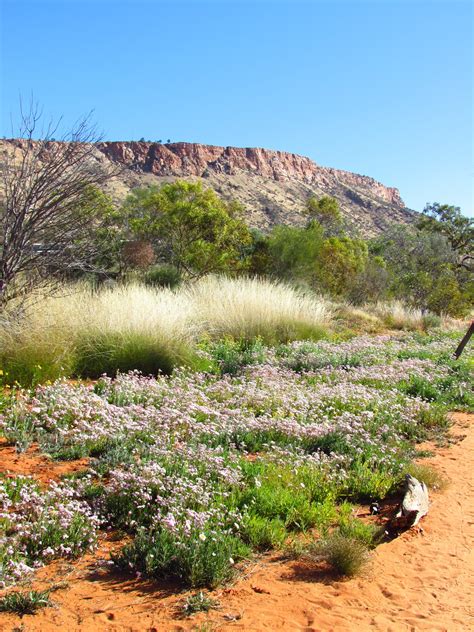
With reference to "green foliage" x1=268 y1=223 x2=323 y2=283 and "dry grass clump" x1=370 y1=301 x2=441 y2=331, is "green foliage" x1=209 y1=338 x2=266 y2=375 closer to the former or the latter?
"dry grass clump" x1=370 y1=301 x2=441 y2=331

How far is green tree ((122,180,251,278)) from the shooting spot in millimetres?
17891

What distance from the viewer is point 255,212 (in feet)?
256

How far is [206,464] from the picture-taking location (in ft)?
14.8

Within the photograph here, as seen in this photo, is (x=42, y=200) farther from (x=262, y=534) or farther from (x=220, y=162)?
(x=220, y=162)

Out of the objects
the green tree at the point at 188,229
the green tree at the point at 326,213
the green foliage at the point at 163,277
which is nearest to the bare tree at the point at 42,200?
the green foliage at the point at 163,277

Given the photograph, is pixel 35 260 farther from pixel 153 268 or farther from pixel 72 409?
pixel 153 268

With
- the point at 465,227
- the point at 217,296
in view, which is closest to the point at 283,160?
the point at 465,227

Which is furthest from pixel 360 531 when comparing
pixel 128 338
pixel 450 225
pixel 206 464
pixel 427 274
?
pixel 450 225

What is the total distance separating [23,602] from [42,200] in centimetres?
640

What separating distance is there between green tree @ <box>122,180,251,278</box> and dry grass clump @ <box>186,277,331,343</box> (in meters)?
4.52

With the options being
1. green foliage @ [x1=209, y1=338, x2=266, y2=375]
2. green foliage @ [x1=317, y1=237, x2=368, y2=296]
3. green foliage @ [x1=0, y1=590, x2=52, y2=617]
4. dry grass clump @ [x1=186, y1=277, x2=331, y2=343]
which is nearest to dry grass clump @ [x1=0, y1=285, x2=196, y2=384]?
green foliage @ [x1=209, y1=338, x2=266, y2=375]

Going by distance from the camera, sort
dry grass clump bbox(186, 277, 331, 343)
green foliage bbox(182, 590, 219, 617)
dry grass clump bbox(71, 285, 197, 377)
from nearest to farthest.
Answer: green foliage bbox(182, 590, 219, 617)
dry grass clump bbox(71, 285, 197, 377)
dry grass clump bbox(186, 277, 331, 343)

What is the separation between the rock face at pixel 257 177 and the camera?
288 ft

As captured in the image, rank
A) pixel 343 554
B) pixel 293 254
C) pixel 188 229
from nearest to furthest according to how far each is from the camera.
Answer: pixel 343 554 < pixel 188 229 < pixel 293 254
